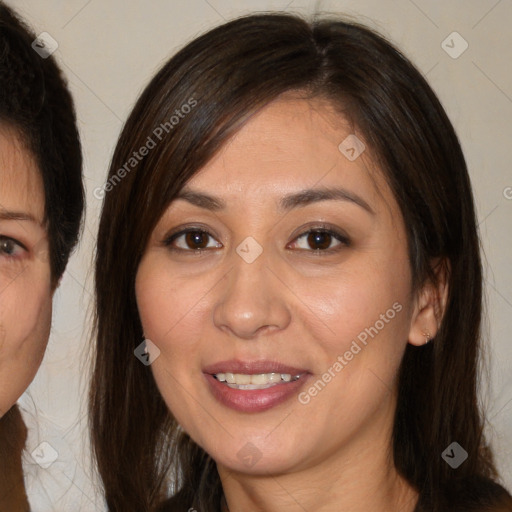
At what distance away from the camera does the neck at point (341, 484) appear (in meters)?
3.35

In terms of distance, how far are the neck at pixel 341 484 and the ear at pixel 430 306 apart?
25 centimetres

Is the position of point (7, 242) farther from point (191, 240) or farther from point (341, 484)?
point (341, 484)

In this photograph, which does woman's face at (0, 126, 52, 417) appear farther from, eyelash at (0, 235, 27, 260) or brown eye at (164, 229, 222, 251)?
brown eye at (164, 229, 222, 251)

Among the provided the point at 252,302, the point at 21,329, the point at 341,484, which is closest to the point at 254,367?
the point at 252,302

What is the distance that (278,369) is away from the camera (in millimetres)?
3178

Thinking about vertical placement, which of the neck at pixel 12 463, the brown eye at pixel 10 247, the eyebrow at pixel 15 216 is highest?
the eyebrow at pixel 15 216

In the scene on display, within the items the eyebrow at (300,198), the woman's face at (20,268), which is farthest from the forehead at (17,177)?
the eyebrow at (300,198)

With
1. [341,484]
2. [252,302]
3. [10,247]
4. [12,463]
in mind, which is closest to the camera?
[252,302]

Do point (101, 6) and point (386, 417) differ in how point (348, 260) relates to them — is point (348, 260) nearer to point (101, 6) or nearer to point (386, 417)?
point (386, 417)

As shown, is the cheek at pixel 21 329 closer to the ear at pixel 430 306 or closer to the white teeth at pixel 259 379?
the white teeth at pixel 259 379

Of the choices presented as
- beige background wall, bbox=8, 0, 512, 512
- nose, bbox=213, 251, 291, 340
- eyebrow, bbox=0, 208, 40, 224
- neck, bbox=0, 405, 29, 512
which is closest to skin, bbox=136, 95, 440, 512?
nose, bbox=213, 251, 291, 340

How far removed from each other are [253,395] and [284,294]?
266mm

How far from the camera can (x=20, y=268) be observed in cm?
354

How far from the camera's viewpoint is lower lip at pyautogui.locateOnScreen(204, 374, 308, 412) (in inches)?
126
